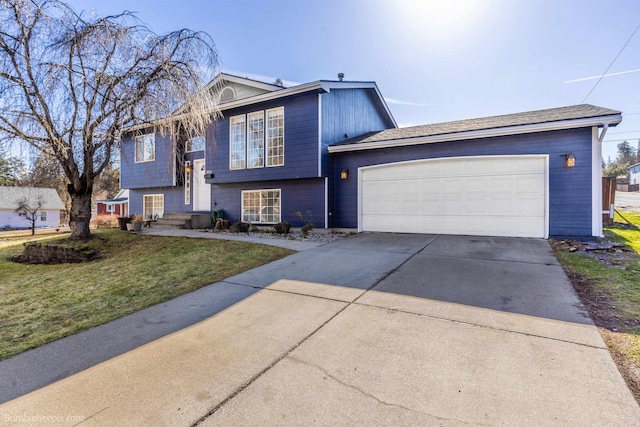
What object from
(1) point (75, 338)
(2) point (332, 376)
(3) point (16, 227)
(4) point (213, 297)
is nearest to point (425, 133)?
(4) point (213, 297)

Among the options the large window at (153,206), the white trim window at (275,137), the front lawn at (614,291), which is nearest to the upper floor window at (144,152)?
the large window at (153,206)

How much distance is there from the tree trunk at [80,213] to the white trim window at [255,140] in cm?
529

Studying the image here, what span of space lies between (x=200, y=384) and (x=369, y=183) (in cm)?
881

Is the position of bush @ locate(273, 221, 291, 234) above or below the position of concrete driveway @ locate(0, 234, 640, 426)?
above

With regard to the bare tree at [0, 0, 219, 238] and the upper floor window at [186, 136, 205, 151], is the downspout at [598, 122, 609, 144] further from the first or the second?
the upper floor window at [186, 136, 205, 151]

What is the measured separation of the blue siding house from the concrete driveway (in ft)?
15.2

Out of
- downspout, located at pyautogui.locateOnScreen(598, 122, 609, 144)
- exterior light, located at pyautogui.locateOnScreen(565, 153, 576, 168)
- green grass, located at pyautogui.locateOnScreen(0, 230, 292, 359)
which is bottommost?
green grass, located at pyautogui.locateOnScreen(0, 230, 292, 359)

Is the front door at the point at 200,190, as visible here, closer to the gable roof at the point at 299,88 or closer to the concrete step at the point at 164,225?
the concrete step at the point at 164,225

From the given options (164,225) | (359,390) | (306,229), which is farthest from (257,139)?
(359,390)

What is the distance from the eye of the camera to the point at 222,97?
13.3 m

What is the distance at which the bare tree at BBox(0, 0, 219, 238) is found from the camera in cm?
705

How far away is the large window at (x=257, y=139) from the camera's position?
11422mm

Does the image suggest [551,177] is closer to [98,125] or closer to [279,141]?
[279,141]

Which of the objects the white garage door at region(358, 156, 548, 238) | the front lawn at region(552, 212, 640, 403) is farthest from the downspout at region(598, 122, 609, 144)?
the front lawn at region(552, 212, 640, 403)
